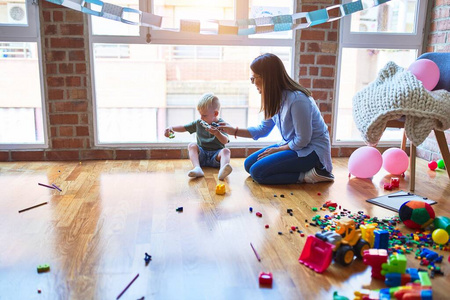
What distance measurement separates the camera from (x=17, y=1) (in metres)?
3.01

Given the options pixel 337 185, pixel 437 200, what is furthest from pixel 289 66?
pixel 437 200

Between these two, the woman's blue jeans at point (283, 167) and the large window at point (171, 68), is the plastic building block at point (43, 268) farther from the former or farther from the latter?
the large window at point (171, 68)

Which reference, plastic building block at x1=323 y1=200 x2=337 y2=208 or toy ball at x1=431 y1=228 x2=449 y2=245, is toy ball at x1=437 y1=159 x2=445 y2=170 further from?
toy ball at x1=431 y1=228 x2=449 y2=245

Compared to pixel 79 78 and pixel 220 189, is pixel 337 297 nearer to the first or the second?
pixel 220 189

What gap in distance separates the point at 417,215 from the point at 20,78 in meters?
2.87

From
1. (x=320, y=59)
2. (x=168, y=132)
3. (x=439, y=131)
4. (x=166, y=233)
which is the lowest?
(x=166, y=233)

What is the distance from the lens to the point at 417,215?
5.96ft

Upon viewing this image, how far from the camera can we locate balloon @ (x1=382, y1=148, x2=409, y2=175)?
2729 mm

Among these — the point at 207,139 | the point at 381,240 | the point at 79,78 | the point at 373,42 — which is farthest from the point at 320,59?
the point at 381,240

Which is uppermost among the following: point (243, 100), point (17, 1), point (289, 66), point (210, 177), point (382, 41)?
point (17, 1)

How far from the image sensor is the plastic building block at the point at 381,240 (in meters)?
1.60

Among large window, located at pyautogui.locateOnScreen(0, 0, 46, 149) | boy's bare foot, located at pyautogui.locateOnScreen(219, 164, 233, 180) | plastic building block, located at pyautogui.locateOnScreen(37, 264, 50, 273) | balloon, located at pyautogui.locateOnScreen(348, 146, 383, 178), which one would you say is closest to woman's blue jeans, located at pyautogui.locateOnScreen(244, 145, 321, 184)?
boy's bare foot, located at pyautogui.locateOnScreen(219, 164, 233, 180)

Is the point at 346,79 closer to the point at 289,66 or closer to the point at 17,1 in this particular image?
the point at 289,66

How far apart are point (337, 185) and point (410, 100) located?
2.16ft
